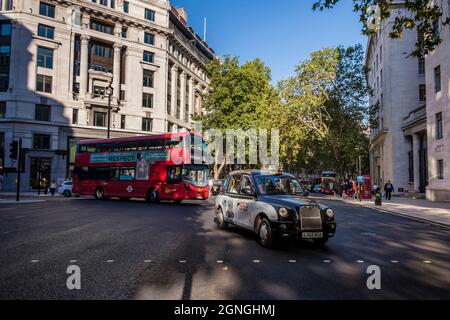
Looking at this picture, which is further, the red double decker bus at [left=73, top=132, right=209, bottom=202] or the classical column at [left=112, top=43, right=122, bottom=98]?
the classical column at [left=112, top=43, right=122, bottom=98]

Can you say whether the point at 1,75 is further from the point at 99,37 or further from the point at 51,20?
the point at 99,37

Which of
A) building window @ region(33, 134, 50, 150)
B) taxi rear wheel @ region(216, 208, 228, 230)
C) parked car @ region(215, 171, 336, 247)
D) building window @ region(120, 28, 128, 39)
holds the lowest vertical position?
taxi rear wheel @ region(216, 208, 228, 230)

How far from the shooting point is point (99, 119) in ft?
128

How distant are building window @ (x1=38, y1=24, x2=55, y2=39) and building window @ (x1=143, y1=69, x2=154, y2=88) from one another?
11148 millimetres

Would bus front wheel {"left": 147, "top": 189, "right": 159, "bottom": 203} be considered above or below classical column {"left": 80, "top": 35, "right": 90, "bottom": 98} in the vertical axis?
below

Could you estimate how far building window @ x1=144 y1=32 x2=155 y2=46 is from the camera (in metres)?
43.5

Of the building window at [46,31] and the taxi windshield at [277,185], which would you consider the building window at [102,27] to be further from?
the taxi windshield at [277,185]

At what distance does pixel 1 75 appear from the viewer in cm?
3569

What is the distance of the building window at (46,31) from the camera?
3647 cm

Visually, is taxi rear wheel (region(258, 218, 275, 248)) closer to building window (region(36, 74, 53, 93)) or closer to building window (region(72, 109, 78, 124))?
building window (region(72, 109, 78, 124))

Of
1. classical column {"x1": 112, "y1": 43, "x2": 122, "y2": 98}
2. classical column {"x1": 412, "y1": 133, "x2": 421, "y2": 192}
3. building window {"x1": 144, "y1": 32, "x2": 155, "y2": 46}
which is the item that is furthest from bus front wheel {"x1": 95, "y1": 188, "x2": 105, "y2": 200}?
classical column {"x1": 412, "y1": 133, "x2": 421, "y2": 192}

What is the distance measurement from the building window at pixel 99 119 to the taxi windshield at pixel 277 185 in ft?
113

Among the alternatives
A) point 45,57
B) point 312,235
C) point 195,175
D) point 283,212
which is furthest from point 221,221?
point 45,57

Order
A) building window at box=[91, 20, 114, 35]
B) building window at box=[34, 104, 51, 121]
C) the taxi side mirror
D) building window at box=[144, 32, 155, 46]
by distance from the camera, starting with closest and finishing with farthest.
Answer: the taxi side mirror
building window at box=[34, 104, 51, 121]
building window at box=[91, 20, 114, 35]
building window at box=[144, 32, 155, 46]
